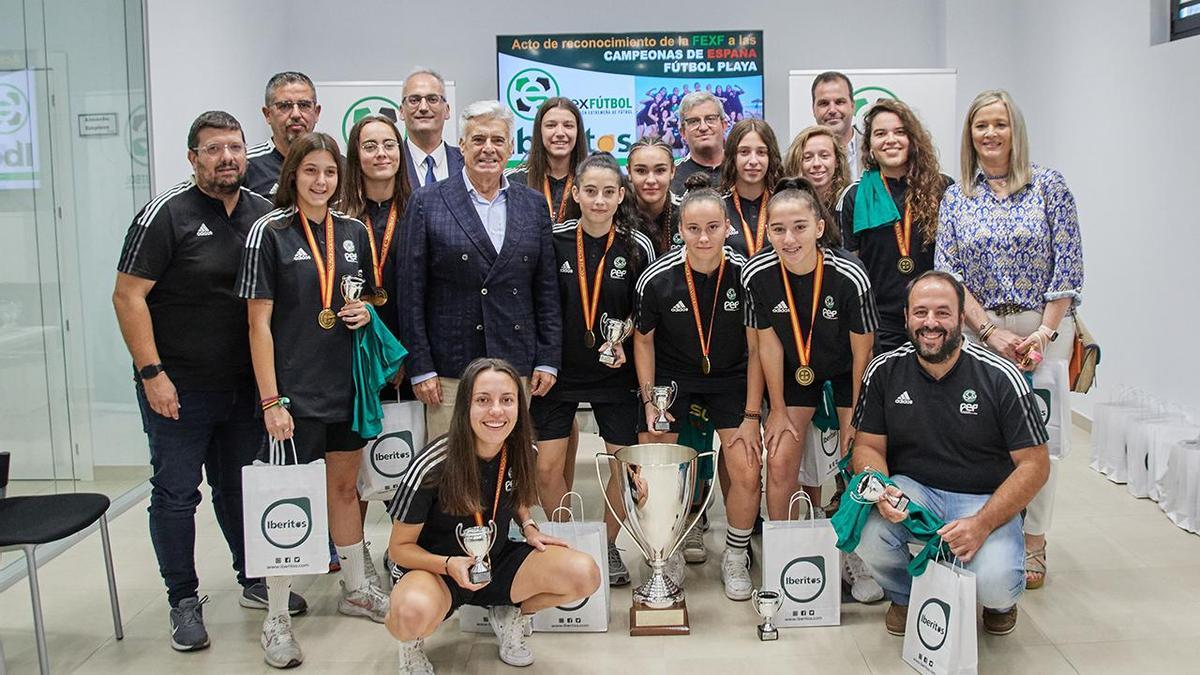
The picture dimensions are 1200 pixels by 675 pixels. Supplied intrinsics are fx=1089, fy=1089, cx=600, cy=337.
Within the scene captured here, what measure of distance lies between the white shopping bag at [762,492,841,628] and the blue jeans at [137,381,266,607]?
1632 mm

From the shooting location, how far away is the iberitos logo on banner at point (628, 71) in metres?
7.86

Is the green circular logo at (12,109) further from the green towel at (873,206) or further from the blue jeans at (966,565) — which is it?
the blue jeans at (966,565)

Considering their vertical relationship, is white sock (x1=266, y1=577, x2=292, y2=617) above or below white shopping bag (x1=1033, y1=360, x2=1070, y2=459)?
below

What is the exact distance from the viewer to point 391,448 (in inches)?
138

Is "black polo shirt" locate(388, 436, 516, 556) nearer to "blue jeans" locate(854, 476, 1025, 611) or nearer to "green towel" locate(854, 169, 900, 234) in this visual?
"blue jeans" locate(854, 476, 1025, 611)

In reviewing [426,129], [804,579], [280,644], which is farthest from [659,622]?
[426,129]

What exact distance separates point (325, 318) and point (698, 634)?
4.89ft

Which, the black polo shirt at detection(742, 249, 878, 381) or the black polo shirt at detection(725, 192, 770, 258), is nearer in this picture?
the black polo shirt at detection(742, 249, 878, 381)

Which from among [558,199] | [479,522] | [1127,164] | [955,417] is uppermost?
[1127,164]

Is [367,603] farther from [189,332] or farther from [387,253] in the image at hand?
[387,253]

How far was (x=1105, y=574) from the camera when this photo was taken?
12.5 feet

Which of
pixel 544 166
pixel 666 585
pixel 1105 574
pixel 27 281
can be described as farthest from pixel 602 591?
pixel 27 281

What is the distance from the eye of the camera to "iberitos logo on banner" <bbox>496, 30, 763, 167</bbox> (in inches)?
309

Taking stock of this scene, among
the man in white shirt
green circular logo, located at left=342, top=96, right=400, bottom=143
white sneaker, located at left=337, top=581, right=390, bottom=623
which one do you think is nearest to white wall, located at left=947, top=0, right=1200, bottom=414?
the man in white shirt
